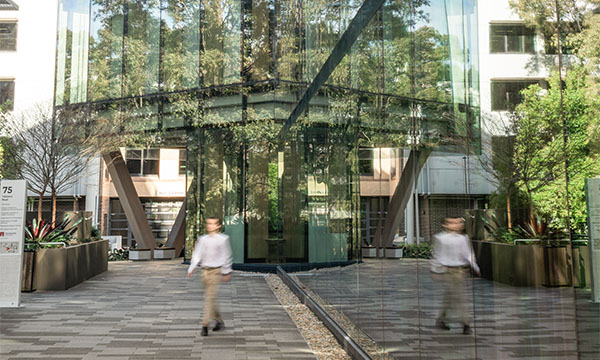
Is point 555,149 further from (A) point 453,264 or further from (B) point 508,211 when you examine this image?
(A) point 453,264

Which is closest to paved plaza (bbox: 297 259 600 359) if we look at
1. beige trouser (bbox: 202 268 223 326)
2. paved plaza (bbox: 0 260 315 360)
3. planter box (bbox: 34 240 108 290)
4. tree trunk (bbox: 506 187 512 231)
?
tree trunk (bbox: 506 187 512 231)

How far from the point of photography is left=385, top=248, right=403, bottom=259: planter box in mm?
4855

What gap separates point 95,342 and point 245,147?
1203 centimetres

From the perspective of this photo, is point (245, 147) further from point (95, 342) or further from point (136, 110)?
point (95, 342)

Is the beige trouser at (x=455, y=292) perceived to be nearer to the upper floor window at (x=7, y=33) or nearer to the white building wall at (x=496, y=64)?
the white building wall at (x=496, y=64)

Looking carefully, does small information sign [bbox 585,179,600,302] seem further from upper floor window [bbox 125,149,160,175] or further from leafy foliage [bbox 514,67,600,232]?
upper floor window [bbox 125,149,160,175]

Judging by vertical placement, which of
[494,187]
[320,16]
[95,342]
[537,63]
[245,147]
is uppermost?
[320,16]

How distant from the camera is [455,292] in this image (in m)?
3.42

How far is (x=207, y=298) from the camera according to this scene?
7539 millimetres

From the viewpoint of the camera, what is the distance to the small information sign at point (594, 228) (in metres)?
2.09

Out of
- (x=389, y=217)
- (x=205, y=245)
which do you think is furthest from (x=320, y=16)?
(x=389, y=217)

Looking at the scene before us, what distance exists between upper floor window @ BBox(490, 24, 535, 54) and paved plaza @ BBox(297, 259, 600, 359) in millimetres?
1091

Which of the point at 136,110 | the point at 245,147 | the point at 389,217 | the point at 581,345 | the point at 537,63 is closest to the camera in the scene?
the point at 581,345

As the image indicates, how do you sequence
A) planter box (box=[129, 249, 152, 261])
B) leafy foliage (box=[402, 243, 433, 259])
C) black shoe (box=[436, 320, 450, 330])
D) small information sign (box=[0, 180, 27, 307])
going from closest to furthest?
black shoe (box=[436, 320, 450, 330]) → leafy foliage (box=[402, 243, 433, 259]) → small information sign (box=[0, 180, 27, 307]) → planter box (box=[129, 249, 152, 261])
